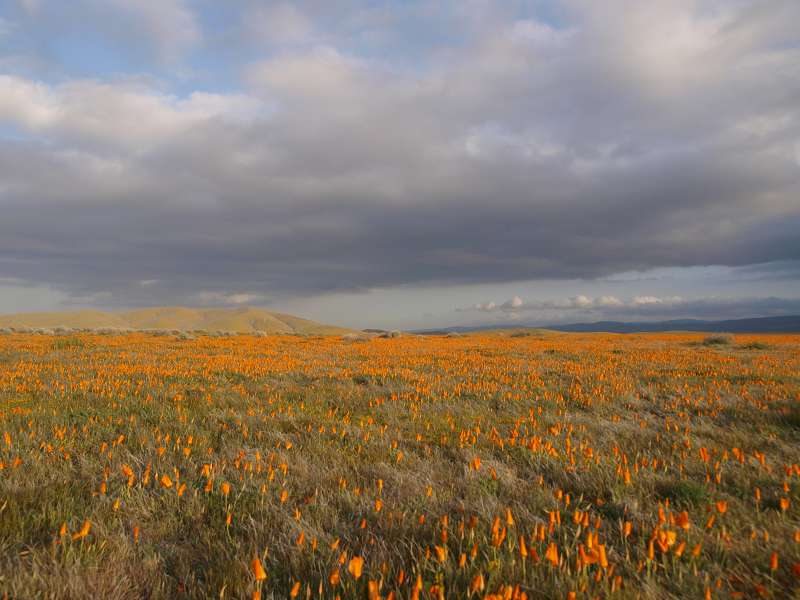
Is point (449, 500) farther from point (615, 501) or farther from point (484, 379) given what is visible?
point (484, 379)

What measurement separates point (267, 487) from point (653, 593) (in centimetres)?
316

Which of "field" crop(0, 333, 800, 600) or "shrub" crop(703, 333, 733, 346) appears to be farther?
"shrub" crop(703, 333, 733, 346)

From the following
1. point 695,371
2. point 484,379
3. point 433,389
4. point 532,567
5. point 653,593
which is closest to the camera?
point 653,593

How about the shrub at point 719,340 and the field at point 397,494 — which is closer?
the field at point 397,494

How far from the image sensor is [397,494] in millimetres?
3654

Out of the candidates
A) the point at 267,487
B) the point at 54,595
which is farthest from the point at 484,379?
the point at 54,595

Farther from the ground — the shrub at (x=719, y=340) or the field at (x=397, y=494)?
the field at (x=397, y=494)

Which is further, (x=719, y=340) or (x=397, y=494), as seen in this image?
(x=719, y=340)

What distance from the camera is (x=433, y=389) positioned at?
880 cm

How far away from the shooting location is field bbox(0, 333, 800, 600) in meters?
2.39

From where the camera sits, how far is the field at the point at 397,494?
7.84ft

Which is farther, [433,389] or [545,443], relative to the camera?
[433,389]

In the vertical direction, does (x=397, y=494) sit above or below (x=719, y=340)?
above

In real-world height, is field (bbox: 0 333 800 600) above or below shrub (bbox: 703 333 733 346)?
above
